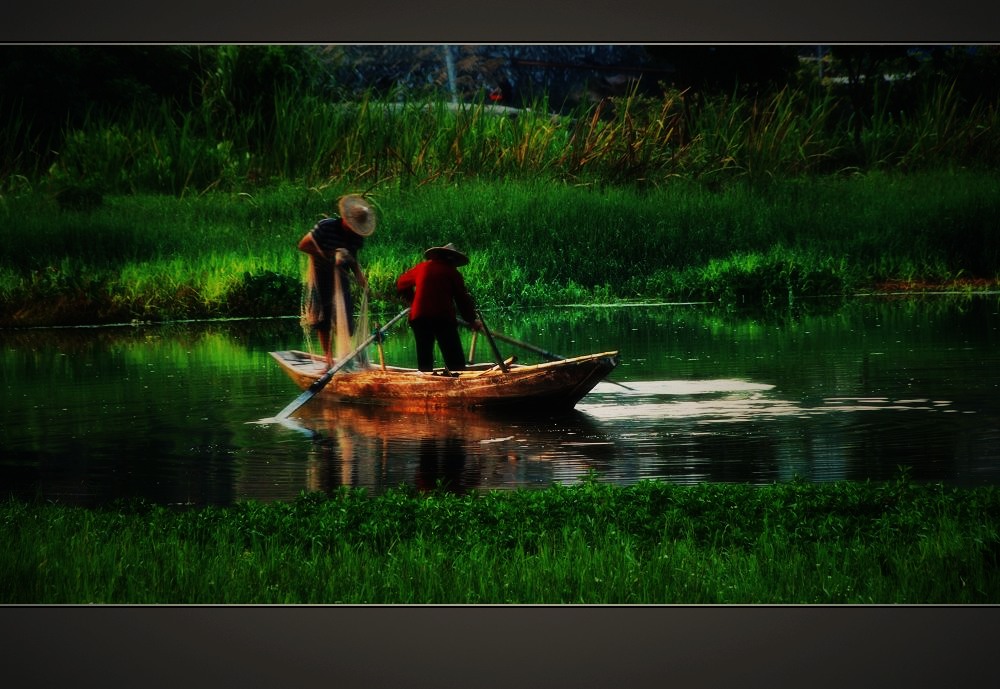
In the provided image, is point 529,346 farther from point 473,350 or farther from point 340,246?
point 340,246

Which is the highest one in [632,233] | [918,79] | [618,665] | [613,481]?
[918,79]

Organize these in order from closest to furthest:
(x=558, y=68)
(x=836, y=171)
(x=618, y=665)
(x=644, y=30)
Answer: (x=618, y=665) → (x=644, y=30) → (x=558, y=68) → (x=836, y=171)

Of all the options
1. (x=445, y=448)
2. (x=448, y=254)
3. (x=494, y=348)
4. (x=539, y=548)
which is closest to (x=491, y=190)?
(x=448, y=254)

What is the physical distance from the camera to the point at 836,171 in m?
7.92

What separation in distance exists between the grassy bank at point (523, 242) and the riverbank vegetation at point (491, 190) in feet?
0.04

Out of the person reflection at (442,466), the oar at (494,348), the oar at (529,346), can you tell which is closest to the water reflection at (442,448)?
the person reflection at (442,466)

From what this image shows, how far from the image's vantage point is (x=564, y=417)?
8172mm

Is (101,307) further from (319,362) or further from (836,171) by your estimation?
(836,171)

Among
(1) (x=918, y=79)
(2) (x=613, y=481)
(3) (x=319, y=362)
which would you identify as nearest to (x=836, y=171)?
(1) (x=918, y=79)

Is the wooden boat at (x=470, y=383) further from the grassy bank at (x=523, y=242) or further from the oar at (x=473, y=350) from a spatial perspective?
the grassy bank at (x=523, y=242)

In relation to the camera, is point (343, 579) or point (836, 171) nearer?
point (343, 579)

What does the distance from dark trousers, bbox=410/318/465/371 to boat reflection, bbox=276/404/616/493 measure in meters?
0.26

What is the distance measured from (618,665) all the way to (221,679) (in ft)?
4.94

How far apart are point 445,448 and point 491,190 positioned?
4.34 feet
